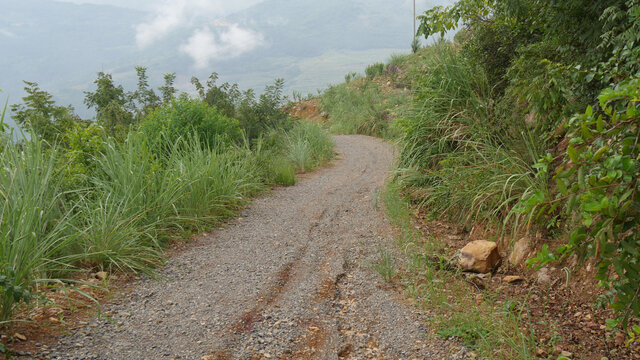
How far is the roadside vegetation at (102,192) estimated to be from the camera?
2804 mm

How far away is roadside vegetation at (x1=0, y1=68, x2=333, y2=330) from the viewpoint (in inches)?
110

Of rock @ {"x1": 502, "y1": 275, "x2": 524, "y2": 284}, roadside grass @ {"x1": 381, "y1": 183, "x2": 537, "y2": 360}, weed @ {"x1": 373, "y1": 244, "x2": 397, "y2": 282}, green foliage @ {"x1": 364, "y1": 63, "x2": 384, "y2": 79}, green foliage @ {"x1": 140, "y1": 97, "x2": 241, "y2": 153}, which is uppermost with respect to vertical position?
green foliage @ {"x1": 364, "y1": 63, "x2": 384, "y2": 79}

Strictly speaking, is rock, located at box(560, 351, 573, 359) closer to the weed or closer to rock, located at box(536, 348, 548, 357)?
rock, located at box(536, 348, 548, 357)

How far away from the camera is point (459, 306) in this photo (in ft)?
9.53

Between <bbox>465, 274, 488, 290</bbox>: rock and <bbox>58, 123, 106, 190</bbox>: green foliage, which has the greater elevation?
<bbox>58, 123, 106, 190</bbox>: green foliage

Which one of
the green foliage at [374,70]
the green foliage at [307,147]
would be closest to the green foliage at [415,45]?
the green foliage at [374,70]

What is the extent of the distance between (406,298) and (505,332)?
31.4 inches

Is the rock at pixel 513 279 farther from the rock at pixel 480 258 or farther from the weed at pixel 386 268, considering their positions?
the weed at pixel 386 268

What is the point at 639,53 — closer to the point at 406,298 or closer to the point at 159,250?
the point at 406,298

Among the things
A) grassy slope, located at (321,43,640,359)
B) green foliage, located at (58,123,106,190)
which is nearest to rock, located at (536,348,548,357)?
grassy slope, located at (321,43,640,359)

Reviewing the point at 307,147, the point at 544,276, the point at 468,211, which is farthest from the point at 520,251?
the point at 307,147

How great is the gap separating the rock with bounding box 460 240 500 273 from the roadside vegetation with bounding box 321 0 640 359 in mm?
116

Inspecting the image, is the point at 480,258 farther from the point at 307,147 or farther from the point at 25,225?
the point at 307,147

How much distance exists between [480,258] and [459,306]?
0.76 metres
